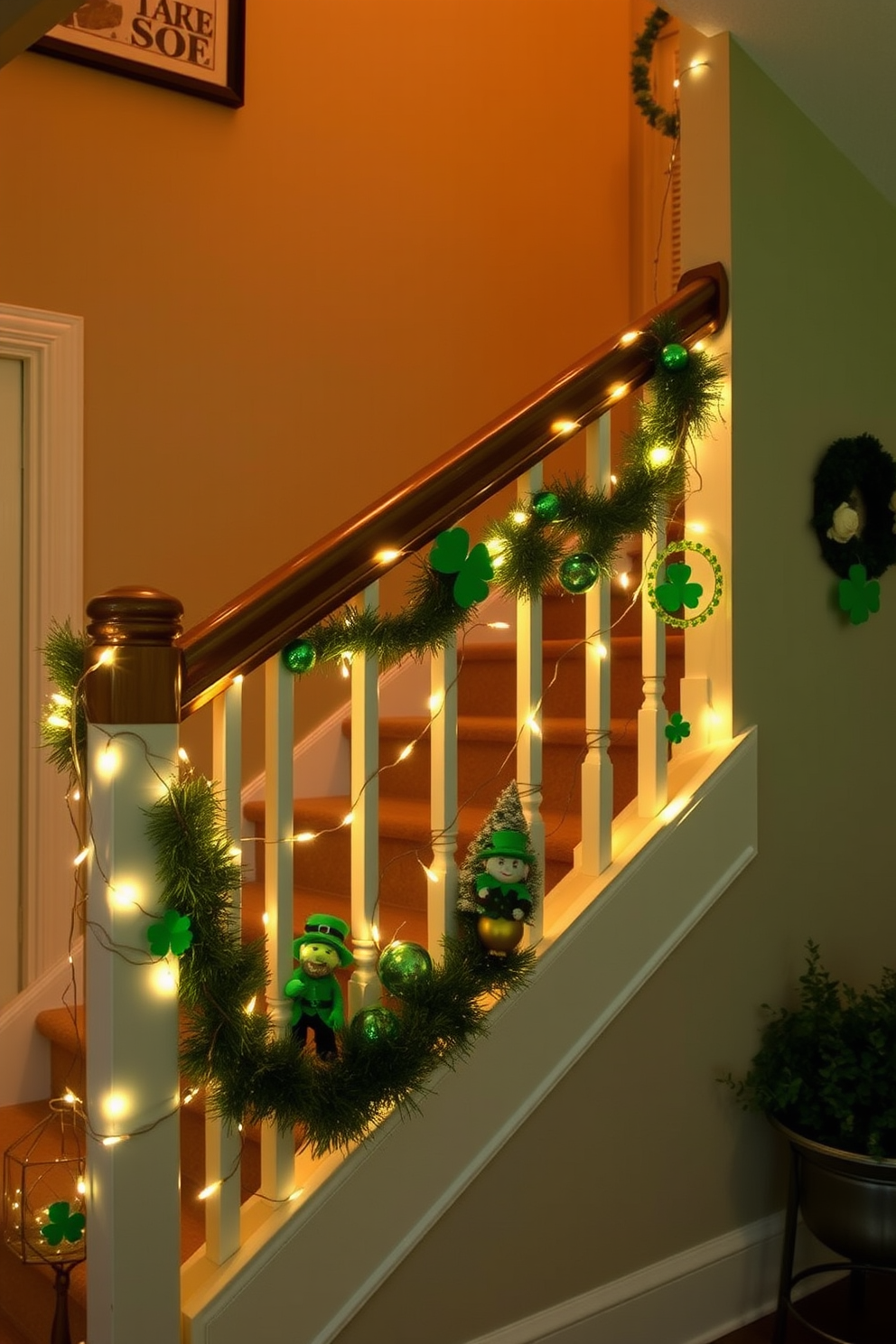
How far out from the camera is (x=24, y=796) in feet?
9.07

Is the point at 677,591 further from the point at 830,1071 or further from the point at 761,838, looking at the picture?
the point at 830,1071

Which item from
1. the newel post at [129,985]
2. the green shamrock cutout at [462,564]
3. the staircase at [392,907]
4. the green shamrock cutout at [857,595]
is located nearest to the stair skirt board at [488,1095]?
the staircase at [392,907]

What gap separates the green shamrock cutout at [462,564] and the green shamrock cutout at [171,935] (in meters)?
0.61

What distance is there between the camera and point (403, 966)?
1.80 m

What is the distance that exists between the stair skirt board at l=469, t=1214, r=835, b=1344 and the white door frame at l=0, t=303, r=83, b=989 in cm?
130

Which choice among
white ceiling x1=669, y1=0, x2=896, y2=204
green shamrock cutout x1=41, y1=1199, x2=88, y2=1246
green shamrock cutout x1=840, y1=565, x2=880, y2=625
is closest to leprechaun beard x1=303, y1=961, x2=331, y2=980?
green shamrock cutout x1=41, y1=1199, x2=88, y2=1246

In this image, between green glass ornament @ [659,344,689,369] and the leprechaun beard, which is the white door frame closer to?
the leprechaun beard

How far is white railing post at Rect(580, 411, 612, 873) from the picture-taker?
6.82 feet

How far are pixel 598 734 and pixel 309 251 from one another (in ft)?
5.73

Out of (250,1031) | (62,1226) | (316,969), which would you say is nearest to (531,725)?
(316,969)

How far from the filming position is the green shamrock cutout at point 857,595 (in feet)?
8.04

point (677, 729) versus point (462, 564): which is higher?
point (462, 564)

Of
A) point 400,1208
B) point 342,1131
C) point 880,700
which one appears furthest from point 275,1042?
point 880,700

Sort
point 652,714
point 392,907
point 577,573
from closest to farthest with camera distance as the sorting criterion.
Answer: point 577,573
point 652,714
point 392,907
